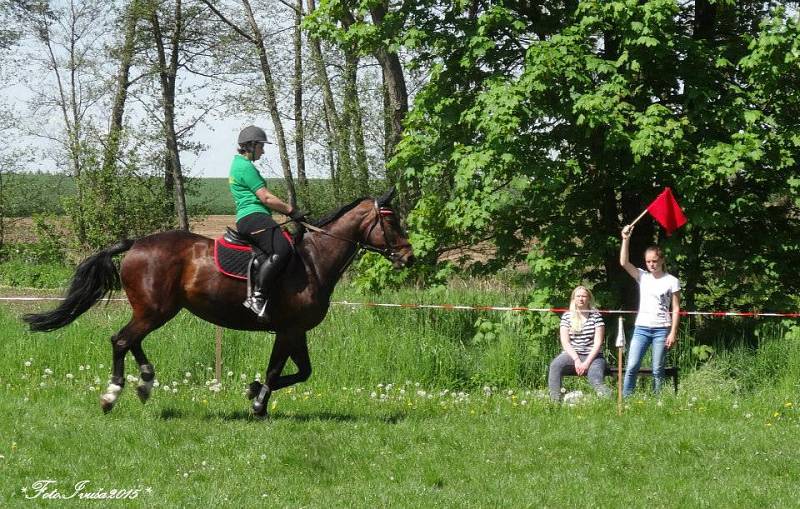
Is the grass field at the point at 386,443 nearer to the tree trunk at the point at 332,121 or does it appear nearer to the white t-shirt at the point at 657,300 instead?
the white t-shirt at the point at 657,300

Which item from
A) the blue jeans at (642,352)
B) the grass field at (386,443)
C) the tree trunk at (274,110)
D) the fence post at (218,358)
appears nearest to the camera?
the grass field at (386,443)

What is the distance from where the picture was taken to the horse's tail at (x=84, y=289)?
10484 millimetres

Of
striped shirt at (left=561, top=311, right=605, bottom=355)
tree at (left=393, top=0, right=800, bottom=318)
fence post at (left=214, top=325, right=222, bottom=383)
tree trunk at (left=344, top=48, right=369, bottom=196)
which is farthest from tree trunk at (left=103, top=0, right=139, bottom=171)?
striped shirt at (left=561, top=311, right=605, bottom=355)

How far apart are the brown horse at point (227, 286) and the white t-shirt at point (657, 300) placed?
3117mm

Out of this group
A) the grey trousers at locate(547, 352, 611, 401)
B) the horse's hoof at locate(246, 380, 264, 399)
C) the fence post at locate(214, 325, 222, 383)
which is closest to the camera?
the horse's hoof at locate(246, 380, 264, 399)

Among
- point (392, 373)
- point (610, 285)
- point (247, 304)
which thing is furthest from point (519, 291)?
point (247, 304)

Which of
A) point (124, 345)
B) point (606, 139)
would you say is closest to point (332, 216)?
point (124, 345)

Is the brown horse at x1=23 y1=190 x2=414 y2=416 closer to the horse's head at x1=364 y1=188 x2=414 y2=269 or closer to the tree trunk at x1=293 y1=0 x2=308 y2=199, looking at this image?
the horse's head at x1=364 y1=188 x2=414 y2=269

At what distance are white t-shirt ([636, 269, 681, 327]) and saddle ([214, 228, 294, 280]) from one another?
4231 mm

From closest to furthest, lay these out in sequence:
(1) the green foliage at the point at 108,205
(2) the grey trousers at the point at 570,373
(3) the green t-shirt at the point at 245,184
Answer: (3) the green t-shirt at the point at 245,184 → (2) the grey trousers at the point at 570,373 → (1) the green foliage at the point at 108,205

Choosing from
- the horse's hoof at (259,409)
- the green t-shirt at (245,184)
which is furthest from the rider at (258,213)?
the horse's hoof at (259,409)

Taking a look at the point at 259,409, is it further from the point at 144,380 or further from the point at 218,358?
the point at 218,358

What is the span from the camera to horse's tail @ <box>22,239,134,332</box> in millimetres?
10484

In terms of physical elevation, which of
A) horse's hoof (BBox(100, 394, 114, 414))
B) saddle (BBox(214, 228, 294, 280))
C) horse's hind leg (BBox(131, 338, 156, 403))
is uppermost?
saddle (BBox(214, 228, 294, 280))
